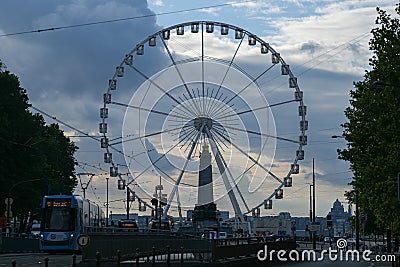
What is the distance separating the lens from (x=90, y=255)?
107ft

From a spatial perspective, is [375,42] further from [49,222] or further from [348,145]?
[49,222]

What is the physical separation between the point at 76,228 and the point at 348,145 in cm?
1863

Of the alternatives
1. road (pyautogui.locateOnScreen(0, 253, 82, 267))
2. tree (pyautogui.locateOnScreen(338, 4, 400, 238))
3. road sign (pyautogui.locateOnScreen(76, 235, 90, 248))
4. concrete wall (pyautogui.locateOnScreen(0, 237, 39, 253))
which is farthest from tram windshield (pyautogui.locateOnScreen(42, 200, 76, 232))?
road sign (pyautogui.locateOnScreen(76, 235, 90, 248))

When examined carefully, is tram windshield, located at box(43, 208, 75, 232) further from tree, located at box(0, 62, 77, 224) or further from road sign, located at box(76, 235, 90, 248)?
road sign, located at box(76, 235, 90, 248)

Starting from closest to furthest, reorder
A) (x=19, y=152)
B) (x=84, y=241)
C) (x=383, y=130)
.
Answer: (x=84, y=241) < (x=383, y=130) < (x=19, y=152)

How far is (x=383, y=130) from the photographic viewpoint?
4934cm

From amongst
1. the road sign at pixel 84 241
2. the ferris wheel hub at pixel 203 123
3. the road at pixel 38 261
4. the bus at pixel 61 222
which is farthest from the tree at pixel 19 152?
the road sign at pixel 84 241

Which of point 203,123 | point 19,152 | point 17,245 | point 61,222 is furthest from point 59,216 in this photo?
point 19,152

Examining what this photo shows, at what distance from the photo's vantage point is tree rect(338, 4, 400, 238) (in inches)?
1918

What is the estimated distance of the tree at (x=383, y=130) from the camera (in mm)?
48719

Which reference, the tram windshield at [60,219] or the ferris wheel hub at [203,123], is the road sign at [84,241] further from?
the ferris wheel hub at [203,123]

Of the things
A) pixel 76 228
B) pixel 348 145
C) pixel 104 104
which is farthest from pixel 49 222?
pixel 348 145

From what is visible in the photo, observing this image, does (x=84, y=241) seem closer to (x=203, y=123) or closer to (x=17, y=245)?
(x=203, y=123)

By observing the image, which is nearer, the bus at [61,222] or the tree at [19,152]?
the bus at [61,222]
